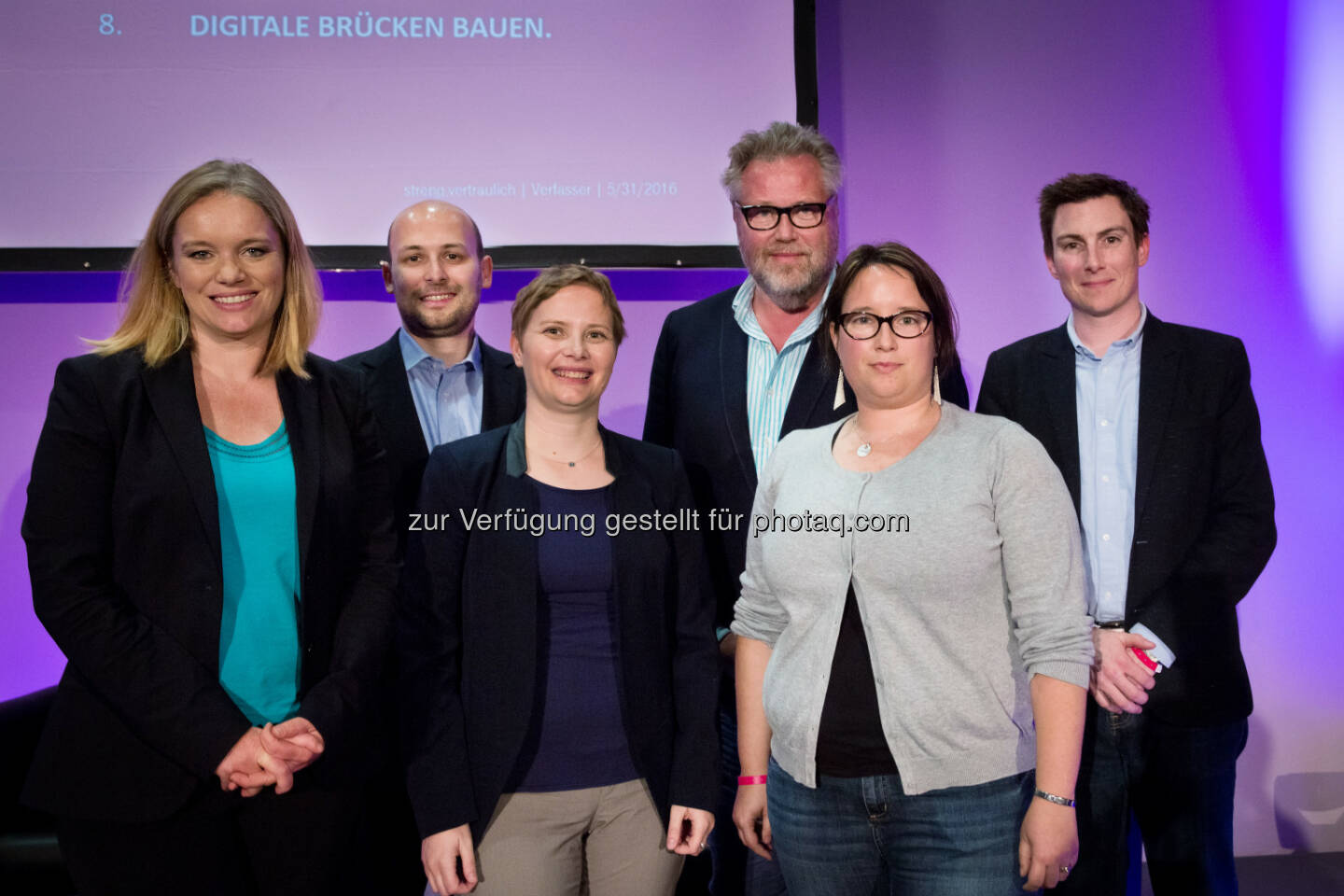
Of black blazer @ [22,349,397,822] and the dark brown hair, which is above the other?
the dark brown hair

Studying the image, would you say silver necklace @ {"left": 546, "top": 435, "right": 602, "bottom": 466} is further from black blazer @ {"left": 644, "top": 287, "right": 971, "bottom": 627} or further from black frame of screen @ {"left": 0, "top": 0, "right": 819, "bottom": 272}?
black frame of screen @ {"left": 0, "top": 0, "right": 819, "bottom": 272}

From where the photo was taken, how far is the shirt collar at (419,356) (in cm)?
266

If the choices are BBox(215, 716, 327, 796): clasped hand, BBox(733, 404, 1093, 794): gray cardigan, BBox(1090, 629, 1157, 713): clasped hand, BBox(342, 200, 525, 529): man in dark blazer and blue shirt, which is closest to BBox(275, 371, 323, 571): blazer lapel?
BBox(215, 716, 327, 796): clasped hand

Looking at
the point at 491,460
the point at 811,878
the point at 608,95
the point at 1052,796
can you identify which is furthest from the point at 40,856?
the point at 608,95

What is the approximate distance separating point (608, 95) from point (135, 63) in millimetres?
1449

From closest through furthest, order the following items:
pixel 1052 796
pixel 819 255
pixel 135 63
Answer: pixel 1052 796 → pixel 819 255 → pixel 135 63

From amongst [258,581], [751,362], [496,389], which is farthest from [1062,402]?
[258,581]

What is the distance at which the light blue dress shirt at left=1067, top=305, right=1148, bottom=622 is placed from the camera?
2.26 m

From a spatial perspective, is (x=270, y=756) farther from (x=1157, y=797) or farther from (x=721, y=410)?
(x=1157, y=797)

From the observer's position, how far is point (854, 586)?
68.2 inches

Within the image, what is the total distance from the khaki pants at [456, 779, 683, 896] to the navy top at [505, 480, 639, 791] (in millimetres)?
29

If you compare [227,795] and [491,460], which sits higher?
[491,460]

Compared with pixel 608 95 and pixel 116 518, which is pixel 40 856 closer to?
pixel 116 518

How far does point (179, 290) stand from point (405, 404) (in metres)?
0.73
